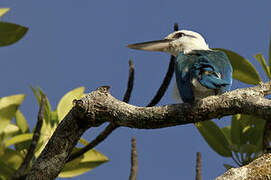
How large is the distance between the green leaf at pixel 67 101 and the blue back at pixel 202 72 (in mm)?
1286

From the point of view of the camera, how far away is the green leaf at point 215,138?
4926mm

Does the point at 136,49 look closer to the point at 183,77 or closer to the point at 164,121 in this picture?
the point at 183,77

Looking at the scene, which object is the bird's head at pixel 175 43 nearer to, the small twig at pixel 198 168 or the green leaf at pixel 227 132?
the green leaf at pixel 227 132

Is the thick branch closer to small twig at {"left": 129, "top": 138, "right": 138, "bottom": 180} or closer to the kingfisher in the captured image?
the kingfisher

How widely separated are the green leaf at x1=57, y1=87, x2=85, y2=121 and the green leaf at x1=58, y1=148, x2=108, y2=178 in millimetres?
438

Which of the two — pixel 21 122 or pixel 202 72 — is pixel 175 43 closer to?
pixel 202 72

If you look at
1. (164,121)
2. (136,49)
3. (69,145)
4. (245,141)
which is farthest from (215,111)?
(136,49)

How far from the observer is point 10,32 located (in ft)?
16.1

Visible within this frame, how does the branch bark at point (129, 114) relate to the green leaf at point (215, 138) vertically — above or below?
above

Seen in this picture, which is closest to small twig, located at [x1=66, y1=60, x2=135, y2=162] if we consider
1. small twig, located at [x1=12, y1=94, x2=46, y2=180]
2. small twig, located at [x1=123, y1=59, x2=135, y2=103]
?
small twig, located at [x1=123, y1=59, x2=135, y2=103]

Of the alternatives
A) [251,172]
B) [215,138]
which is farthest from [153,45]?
[251,172]

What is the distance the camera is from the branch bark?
10.4 feet

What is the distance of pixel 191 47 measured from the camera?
196 inches

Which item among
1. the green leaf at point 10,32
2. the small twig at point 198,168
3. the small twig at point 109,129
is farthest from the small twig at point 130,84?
the green leaf at point 10,32
